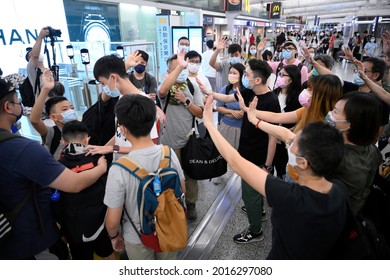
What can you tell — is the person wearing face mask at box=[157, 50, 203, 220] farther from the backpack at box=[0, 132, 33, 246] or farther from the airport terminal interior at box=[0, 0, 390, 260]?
the backpack at box=[0, 132, 33, 246]

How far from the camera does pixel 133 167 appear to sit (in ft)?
4.32

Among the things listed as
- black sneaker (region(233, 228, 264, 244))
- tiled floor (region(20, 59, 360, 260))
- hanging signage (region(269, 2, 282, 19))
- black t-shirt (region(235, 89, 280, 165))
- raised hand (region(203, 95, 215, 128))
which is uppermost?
hanging signage (region(269, 2, 282, 19))

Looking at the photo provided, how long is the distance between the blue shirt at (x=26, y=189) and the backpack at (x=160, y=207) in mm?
356

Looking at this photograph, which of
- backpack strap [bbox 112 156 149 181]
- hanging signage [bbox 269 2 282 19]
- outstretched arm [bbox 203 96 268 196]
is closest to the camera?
outstretched arm [bbox 203 96 268 196]

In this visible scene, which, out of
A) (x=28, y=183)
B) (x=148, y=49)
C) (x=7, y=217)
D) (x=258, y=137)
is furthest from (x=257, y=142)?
(x=148, y=49)

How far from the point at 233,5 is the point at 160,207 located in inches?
522

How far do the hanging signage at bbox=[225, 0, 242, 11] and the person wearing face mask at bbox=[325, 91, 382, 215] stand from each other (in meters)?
12.6

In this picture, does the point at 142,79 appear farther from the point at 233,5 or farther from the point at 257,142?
the point at 233,5

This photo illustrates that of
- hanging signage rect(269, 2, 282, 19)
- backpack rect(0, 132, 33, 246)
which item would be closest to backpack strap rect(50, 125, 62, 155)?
backpack rect(0, 132, 33, 246)

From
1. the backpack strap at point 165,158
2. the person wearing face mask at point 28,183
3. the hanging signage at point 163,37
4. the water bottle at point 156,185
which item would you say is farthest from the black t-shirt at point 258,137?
the hanging signage at point 163,37

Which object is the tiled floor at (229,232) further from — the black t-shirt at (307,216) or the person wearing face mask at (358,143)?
the black t-shirt at (307,216)

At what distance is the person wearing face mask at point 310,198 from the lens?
999 mm

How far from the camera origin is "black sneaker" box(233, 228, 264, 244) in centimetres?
245
